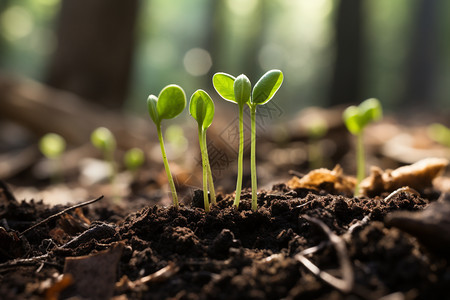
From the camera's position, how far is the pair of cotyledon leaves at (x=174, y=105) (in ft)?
4.50

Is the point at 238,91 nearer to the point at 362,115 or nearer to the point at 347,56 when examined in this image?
the point at 362,115

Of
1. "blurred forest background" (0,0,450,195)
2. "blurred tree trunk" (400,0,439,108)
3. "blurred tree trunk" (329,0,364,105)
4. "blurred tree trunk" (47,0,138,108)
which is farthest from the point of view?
"blurred tree trunk" (400,0,439,108)

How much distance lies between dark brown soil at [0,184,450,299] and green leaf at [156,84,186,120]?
373mm

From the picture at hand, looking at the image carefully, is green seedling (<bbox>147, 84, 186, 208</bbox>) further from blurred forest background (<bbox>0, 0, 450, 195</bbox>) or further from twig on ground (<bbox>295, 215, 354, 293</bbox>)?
blurred forest background (<bbox>0, 0, 450, 195</bbox>)

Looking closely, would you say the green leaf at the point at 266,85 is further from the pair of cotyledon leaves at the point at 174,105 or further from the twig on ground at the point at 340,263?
the twig on ground at the point at 340,263

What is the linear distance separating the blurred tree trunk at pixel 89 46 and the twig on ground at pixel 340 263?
20.6ft

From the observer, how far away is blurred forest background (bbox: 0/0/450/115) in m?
6.73

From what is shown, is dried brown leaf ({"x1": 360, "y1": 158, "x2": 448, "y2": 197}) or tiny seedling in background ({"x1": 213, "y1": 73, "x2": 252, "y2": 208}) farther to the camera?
dried brown leaf ({"x1": 360, "y1": 158, "x2": 448, "y2": 197})

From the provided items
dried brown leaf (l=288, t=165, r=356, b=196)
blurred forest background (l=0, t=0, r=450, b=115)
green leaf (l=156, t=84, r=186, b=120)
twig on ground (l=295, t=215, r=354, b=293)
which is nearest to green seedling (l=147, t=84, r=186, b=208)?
green leaf (l=156, t=84, r=186, b=120)

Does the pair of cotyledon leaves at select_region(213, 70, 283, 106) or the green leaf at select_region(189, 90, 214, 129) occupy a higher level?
the pair of cotyledon leaves at select_region(213, 70, 283, 106)

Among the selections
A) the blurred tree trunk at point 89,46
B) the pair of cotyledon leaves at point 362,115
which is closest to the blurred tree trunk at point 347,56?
the blurred tree trunk at point 89,46

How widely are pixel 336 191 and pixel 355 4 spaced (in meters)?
6.91

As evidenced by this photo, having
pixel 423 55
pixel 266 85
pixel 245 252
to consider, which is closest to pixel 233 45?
pixel 423 55

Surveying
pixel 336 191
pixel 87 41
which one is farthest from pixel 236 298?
pixel 87 41
